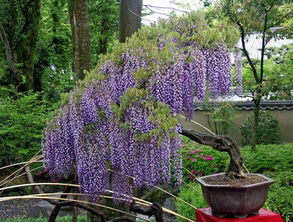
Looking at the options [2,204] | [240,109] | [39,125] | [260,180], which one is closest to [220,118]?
[240,109]

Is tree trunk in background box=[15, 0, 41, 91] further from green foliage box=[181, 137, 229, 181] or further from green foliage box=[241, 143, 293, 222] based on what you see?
green foliage box=[241, 143, 293, 222]

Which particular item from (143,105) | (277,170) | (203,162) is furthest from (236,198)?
(203,162)

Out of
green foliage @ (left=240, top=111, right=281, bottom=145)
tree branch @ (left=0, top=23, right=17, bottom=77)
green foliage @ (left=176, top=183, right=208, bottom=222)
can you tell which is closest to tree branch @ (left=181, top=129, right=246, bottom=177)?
green foliage @ (left=176, top=183, right=208, bottom=222)

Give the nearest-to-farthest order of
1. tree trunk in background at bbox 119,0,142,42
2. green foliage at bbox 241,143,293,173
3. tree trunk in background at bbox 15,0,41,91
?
tree trunk in background at bbox 119,0,142,42 < green foliage at bbox 241,143,293,173 < tree trunk in background at bbox 15,0,41,91

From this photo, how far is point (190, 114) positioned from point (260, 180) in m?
0.71

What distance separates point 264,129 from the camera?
34.3 ft

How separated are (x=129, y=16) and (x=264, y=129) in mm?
6451

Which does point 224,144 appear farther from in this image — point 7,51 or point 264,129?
point 7,51

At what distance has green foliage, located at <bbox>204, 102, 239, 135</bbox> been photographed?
1073cm

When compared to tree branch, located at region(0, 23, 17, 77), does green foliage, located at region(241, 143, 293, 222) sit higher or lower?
lower

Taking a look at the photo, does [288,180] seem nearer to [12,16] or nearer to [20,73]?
[20,73]

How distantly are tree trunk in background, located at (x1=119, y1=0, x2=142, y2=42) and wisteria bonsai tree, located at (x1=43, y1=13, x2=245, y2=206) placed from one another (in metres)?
1.65

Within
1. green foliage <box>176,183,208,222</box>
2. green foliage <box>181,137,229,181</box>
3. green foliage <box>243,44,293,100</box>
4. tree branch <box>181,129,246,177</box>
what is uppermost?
green foliage <box>243,44,293,100</box>

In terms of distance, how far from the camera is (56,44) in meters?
13.6
